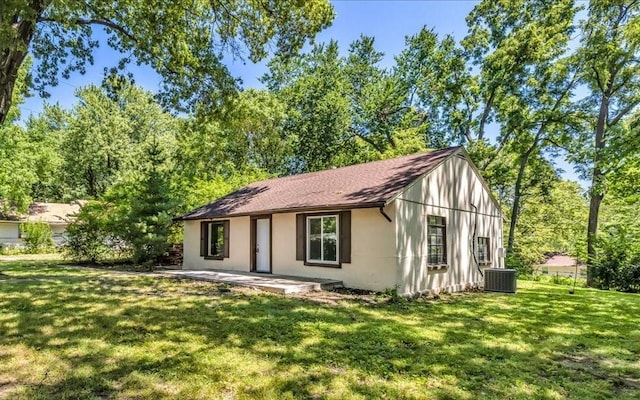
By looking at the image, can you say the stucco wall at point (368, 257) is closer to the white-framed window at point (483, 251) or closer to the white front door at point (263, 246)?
the white front door at point (263, 246)

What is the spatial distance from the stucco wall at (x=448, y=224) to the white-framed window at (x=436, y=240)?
180 mm

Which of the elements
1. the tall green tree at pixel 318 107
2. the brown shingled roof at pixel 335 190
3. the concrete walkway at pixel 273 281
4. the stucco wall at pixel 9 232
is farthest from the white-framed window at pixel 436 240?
the stucco wall at pixel 9 232

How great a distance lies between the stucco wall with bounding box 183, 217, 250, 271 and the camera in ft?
42.7

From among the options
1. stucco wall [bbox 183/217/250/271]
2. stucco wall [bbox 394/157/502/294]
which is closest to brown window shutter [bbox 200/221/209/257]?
stucco wall [bbox 183/217/250/271]

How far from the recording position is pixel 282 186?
48.1ft

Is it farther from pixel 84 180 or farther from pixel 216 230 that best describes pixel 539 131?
pixel 84 180

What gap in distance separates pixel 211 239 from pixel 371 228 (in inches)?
300

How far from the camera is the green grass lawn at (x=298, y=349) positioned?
371 cm

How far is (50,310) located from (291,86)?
22851 mm

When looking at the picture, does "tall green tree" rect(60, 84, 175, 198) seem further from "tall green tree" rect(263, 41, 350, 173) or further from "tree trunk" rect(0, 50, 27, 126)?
"tree trunk" rect(0, 50, 27, 126)

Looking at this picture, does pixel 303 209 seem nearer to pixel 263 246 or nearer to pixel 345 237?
pixel 345 237

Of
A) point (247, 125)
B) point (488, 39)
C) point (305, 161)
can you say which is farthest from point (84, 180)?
point (488, 39)

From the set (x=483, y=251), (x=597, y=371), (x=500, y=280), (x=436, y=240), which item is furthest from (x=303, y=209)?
(x=597, y=371)

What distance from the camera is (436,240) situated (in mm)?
10766
